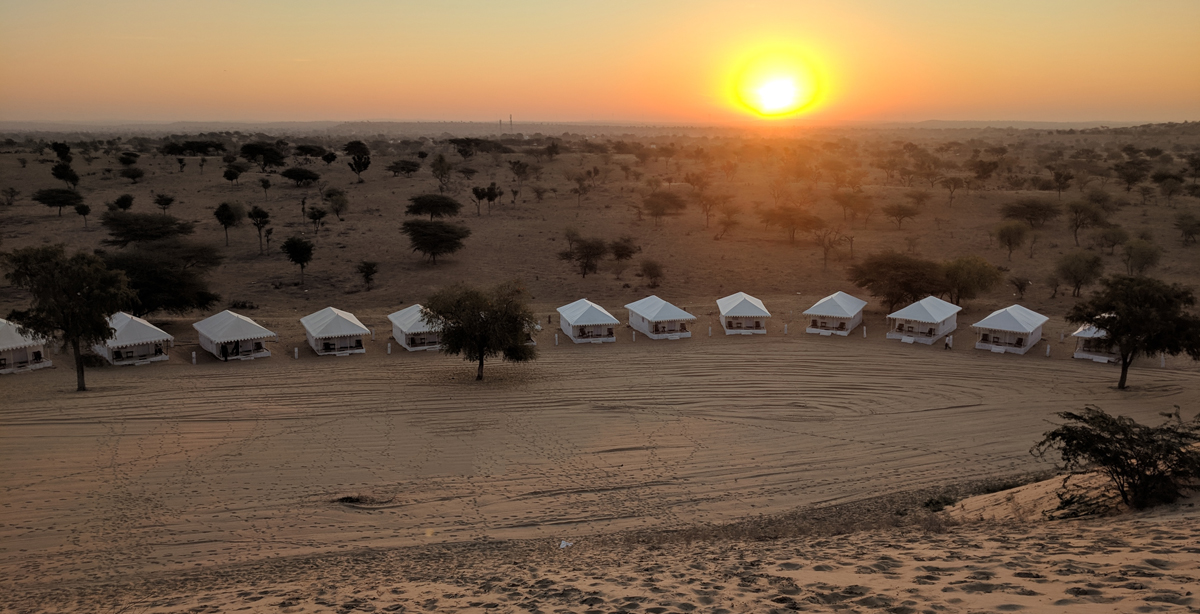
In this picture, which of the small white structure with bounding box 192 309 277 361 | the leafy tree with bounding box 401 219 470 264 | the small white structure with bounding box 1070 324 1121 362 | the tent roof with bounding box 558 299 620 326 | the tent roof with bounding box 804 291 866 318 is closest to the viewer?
the small white structure with bounding box 1070 324 1121 362

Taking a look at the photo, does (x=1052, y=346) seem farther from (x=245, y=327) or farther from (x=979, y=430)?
(x=245, y=327)

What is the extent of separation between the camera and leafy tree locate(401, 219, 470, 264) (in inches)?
1850

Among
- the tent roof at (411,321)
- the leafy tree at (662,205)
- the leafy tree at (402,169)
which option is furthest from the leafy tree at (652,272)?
the leafy tree at (402,169)

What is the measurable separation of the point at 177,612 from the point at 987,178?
3235 inches

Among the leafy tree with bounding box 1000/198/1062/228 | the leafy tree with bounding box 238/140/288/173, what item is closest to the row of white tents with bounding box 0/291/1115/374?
the leafy tree with bounding box 1000/198/1062/228

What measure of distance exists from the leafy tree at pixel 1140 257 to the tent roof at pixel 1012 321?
1578cm

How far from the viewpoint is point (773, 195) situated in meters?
68.6

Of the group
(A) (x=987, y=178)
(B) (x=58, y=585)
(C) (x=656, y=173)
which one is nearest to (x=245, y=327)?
(B) (x=58, y=585)

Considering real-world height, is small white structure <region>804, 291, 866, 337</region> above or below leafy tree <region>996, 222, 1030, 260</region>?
below

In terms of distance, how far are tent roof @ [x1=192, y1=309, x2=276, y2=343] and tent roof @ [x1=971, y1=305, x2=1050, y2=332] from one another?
28818 millimetres

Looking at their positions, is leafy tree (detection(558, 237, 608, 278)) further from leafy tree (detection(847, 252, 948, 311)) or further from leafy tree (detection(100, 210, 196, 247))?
leafy tree (detection(100, 210, 196, 247))

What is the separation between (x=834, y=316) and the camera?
112 ft

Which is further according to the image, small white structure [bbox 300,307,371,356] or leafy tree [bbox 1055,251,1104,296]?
leafy tree [bbox 1055,251,1104,296]

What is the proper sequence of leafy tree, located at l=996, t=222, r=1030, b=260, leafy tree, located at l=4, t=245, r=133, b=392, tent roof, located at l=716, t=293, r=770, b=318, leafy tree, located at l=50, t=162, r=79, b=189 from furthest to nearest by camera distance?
leafy tree, located at l=50, t=162, r=79, b=189 → leafy tree, located at l=996, t=222, r=1030, b=260 → tent roof, located at l=716, t=293, r=770, b=318 → leafy tree, located at l=4, t=245, r=133, b=392
